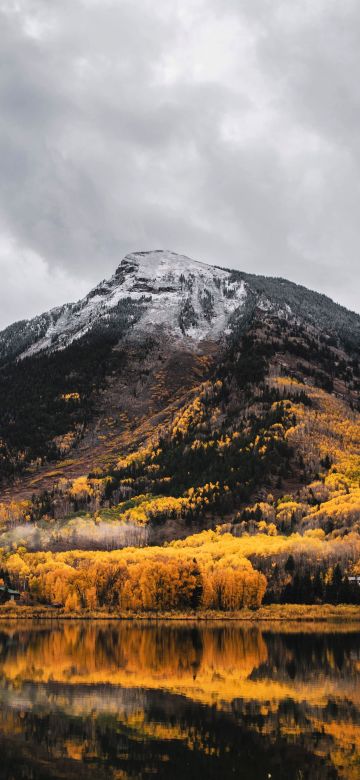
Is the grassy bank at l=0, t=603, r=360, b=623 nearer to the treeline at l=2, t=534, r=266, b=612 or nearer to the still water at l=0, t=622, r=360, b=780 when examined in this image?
the treeline at l=2, t=534, r=266, b=612

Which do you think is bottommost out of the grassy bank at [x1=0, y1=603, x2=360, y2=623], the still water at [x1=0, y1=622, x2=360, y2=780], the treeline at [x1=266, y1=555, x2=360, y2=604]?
the still water at [x1=0, y1=622, x2=360, y2=780]

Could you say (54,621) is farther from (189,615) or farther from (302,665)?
(302,665)

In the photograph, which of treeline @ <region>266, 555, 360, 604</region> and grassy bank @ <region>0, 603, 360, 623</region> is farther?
treeline @ <region>266, 555, 360, 604</region>

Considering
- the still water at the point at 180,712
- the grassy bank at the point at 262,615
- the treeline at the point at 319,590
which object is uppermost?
the treeline at the point at 319,590

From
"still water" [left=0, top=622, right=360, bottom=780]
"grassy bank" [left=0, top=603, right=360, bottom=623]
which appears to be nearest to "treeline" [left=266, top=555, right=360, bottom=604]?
"grassy bank" [left=0, top=603, right=360, bottom=623]

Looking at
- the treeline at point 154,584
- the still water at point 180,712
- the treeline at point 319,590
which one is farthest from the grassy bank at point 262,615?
the still water at point 180,712

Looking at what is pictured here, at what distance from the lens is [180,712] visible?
5194 centimetres

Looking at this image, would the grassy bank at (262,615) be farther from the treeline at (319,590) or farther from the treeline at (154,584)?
the treeline at (154,584)

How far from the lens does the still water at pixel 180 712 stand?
3844cm

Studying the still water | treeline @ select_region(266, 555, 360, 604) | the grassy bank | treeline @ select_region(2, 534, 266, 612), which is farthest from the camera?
treeline @ select_region(266, 555, 360, 604)

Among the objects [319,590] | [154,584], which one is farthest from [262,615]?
[154,584]

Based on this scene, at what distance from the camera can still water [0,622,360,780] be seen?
38438 millimetres

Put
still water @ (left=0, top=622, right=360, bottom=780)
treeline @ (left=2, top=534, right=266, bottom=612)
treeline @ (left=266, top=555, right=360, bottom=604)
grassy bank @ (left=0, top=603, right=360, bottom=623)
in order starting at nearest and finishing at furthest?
still water @ (left=0, top=622, right=360, bottom=780) → grassy bank @ (left=0, top=603, right=360, bottom=623) → treeline @ (left=2, top=534, right=266, bottom=612) → treeline @ (left=266, top=555, right=360, bottom=604)

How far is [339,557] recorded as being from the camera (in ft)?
582
